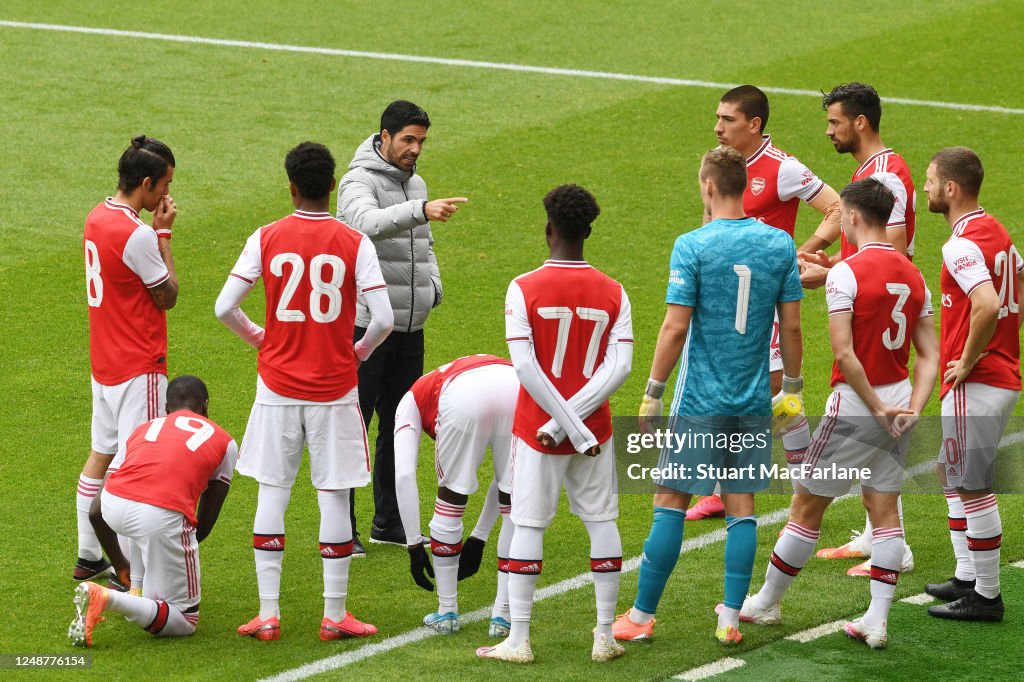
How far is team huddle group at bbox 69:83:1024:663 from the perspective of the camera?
5598 millimetres

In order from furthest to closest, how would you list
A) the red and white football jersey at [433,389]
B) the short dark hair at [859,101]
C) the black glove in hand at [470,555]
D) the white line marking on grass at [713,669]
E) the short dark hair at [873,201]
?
the short dark hair at [859,101], the black glove in hand at [470,555], the red and white football jersey at [433,389], the short dark hair at [873,201], the white line marking on grass at [713,669]

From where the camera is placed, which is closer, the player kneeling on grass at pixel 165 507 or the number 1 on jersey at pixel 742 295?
the number 1 on jersey at pixel 742 295

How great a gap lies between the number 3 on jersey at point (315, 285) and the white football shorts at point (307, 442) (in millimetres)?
380

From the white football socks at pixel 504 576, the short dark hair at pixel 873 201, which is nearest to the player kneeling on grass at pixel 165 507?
the white football socks at pixel 504 576

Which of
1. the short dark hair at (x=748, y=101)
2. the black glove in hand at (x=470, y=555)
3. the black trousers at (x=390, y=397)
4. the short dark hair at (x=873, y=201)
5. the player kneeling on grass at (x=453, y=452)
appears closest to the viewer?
the short dark hair at (x=873, y=201)

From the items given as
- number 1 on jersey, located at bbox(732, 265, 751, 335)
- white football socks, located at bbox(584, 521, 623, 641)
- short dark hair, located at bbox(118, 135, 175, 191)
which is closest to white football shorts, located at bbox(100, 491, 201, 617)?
→ short dark hair, located at bbox(118, 135, 175, 191)

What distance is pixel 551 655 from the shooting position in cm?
581

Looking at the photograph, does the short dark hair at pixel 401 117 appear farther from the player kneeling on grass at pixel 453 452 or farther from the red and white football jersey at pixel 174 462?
the red and white football jersey at pixel 174 462

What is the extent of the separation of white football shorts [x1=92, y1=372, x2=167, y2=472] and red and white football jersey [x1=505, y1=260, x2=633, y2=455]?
186 cm

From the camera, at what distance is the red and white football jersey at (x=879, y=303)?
571 centimetres

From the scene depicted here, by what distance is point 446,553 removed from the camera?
19.8ft

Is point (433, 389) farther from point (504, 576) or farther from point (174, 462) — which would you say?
point (174, 462)

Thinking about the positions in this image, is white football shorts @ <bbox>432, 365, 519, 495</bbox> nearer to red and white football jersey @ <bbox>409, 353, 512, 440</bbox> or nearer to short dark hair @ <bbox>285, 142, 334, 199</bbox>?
red and white football jersey @ <bbox>409, 353, 512, 440</bbox>

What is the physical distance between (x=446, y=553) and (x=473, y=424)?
1.90 feet
